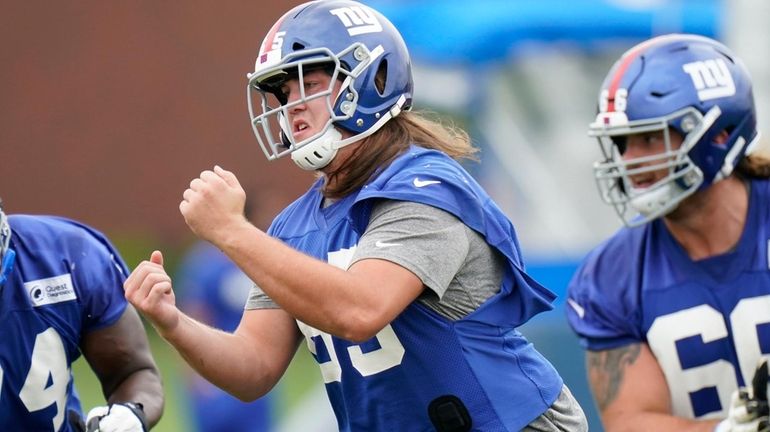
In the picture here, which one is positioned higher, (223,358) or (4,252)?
(4,252)

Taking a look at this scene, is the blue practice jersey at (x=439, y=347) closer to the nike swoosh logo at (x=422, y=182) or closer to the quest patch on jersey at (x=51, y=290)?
the nike swoosh logo at (x=422, y=182)

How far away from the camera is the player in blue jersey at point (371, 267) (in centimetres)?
380

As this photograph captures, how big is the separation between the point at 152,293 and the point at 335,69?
0.81 metres

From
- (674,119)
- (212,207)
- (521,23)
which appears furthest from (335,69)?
(521,23)

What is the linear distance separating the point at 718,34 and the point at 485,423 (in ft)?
31.9

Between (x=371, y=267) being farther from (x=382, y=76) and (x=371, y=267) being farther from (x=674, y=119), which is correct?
(x=674, y=119)

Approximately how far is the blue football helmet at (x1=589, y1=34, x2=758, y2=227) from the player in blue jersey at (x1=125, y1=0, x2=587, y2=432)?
0.53 m

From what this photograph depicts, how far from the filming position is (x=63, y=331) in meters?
4.44

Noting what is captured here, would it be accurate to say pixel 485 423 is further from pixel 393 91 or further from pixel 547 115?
pixel 547 115

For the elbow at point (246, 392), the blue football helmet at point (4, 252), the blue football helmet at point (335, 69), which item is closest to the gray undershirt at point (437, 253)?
the blue football helmet at point (335, 69)

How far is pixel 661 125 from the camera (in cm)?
445

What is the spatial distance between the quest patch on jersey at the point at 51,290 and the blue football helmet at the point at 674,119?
5.39 ft

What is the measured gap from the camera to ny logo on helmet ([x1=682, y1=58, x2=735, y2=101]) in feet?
14.9

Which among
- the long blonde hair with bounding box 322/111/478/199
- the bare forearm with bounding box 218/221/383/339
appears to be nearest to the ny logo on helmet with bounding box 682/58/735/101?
the long blonde hair with bounding box 322/111/478/199
